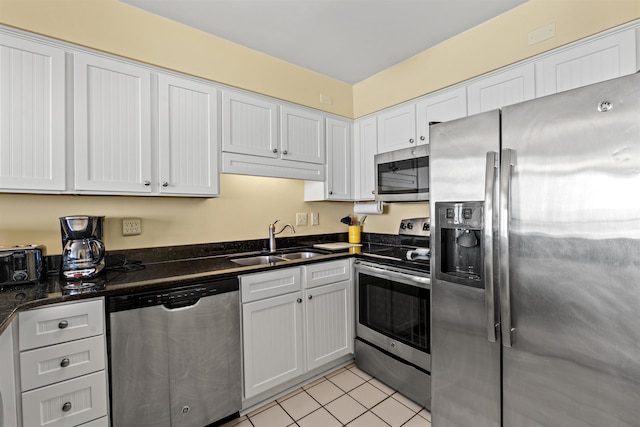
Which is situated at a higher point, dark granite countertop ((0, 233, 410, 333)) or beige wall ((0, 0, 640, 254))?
beige wall ((0, 0, 640, 254))

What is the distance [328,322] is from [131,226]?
155cm

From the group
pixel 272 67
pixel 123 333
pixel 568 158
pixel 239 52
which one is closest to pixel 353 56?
pixel 272 67

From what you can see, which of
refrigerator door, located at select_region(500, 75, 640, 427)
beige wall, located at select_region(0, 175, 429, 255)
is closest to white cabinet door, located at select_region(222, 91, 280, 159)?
beige wall, located at select_region(0, 175, 429, 255)

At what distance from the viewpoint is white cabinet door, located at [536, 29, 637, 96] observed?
1515mm

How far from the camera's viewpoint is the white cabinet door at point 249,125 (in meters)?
2.14

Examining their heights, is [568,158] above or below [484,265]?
above

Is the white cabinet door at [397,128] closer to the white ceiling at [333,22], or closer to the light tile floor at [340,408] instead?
the white ceiling at [333,22]

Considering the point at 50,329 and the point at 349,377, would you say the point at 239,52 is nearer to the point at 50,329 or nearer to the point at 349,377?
the point at 50,329

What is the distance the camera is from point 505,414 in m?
1.34

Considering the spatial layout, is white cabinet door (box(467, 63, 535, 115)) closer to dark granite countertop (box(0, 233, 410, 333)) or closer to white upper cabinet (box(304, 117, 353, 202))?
white upper cabinet (box(304, 117, 353, 202))

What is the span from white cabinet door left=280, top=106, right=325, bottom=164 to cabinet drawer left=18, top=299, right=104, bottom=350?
1602 mm

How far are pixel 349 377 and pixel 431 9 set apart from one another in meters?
2.65

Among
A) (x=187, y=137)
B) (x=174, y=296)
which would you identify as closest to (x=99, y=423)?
(x=174, y=296)

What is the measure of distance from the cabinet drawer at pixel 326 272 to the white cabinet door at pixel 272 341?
0.45ft
